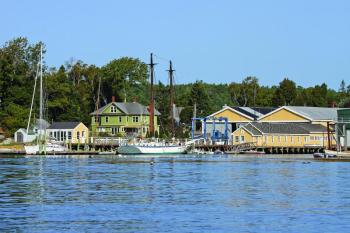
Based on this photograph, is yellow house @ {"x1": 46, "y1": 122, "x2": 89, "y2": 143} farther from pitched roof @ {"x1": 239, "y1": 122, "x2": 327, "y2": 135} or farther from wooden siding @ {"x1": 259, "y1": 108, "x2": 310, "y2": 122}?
wooden siding @ {"x1": 259, "y1": 108, "x2": 310, "y2": 122}

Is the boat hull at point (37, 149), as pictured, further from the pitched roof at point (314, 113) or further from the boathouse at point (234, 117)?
the pitched roof at point (314, 113)

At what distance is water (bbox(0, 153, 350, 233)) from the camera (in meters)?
35.0

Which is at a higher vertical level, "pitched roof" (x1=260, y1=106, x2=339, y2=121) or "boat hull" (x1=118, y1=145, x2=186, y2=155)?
"pitched roof" (x1=260, y1=106, x2=339, y2=121)

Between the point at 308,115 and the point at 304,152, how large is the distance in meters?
Answer: 9.88

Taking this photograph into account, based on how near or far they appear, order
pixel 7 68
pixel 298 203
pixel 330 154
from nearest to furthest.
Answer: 1. pixel 298 203
2. pixel 330 154
3. pixel 7 68

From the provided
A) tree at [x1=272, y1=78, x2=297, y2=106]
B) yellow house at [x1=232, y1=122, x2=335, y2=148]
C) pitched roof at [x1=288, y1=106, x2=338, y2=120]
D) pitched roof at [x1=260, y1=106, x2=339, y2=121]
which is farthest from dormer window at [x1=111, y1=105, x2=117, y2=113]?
tree at [x1=272, y1=78, x2=297, y2=106]

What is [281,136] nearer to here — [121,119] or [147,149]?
[147,149]

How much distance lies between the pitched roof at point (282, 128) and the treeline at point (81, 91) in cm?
1263

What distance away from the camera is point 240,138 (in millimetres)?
141000

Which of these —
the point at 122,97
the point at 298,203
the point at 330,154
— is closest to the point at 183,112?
the point at 122,97

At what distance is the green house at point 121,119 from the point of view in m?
158

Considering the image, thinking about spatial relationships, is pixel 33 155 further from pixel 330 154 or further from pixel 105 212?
pixel 105 212

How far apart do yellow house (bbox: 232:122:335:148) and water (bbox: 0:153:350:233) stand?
72997 millimetres

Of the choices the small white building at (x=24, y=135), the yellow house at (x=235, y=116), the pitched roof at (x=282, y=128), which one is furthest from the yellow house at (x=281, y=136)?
the small white building at (x=24, y=135)
